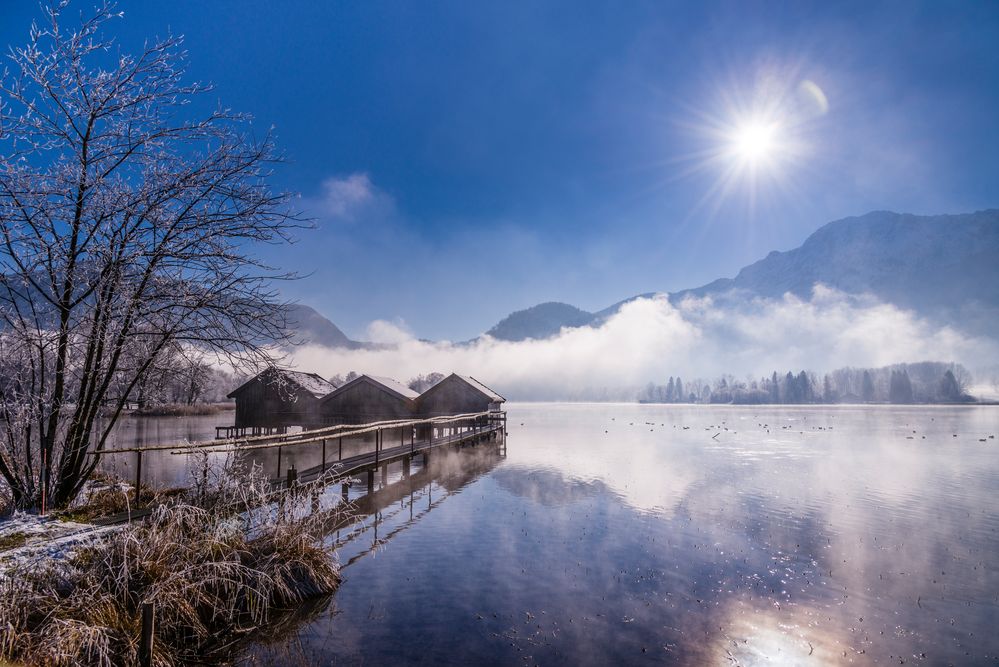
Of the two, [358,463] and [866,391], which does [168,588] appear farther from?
[866,391]

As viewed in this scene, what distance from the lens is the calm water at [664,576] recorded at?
298 inches

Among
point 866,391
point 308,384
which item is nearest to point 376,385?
point 308,384

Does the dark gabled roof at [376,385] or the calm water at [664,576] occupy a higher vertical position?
the dark gabled roof at [376,385]

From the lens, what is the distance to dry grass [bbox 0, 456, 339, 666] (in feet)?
18.3

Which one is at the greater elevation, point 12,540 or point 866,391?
point 12,540

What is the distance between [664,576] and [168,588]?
29.8 feet

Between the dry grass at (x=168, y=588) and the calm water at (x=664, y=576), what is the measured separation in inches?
32.2

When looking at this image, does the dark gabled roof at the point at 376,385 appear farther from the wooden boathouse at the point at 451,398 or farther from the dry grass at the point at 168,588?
the dry grass at the point at 168,588

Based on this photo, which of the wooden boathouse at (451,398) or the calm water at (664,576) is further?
the wooden boathouse at (451,398)

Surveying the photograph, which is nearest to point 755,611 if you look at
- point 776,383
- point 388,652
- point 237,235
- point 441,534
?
point 388,652

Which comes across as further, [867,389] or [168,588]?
[867,389]

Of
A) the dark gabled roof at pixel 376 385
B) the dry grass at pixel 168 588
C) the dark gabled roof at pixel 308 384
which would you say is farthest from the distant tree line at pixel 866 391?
the dry grass at pixel 168 588

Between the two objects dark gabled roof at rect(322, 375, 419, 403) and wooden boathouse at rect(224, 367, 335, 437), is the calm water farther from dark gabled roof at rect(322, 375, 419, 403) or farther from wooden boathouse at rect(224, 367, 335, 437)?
wooden boathouse at rect(224, 367, 335, 437)

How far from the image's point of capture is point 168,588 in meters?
6.85
